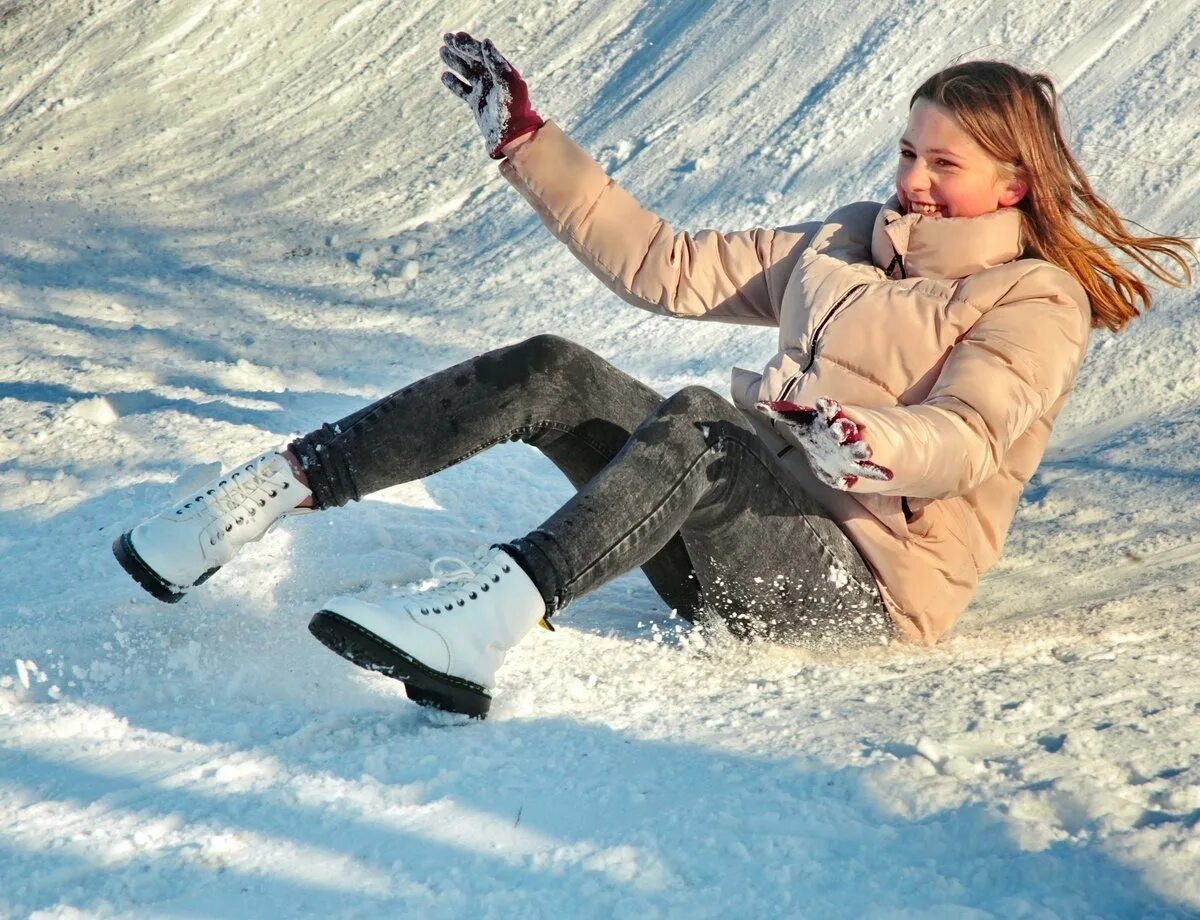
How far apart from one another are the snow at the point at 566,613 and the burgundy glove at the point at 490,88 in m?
0.95

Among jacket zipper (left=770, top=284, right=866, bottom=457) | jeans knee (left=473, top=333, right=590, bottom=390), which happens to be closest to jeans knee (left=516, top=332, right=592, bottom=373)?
jeans knee (left=473, top=333, right=590, bottom=390)

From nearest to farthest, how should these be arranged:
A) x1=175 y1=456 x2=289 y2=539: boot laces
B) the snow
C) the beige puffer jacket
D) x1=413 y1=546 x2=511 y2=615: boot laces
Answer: the snow < x1=413 y1=546 x2=511 y2=615: boot laces < the beige puffer jacket < x1=175 y1=456 x2=289 y2=539: boot laces

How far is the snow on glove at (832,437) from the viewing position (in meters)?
1.71

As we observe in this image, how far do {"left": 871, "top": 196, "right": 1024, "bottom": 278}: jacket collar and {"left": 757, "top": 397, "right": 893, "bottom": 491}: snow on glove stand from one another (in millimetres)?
594

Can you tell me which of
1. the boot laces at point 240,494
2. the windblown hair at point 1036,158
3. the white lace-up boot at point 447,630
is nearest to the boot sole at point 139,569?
the boot laces at point 240,494

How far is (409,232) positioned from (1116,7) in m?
3.29

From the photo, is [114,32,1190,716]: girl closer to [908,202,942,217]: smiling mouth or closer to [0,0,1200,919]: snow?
[908,202,942,217]: smiling mouth

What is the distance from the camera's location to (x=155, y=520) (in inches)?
83.6

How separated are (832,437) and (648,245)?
968 millimetres

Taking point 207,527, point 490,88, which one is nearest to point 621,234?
point 490,88

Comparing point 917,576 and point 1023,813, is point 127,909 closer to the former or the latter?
point 1023,813

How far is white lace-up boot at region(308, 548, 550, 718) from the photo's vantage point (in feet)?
5.74

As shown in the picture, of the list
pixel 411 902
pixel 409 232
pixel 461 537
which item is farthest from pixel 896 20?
pixel 411 902

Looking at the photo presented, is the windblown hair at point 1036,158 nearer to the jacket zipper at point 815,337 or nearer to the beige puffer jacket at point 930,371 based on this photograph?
the beige puffer jacket at point 930,371
